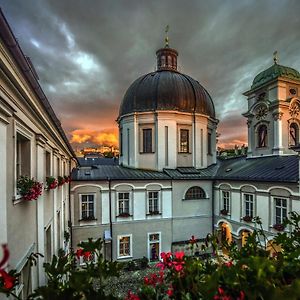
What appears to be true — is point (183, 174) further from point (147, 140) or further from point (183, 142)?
point (147, 140)

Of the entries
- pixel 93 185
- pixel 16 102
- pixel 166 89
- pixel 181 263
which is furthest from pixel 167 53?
pixel 181 263

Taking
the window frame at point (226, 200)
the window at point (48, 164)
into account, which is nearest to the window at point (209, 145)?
the window frame at point (226, 200)

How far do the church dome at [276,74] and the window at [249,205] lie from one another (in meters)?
10.8

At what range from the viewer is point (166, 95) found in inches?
869

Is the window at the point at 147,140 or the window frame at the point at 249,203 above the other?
the window at the point at 147,140

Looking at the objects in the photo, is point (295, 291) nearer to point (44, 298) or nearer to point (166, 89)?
point (44, 298)

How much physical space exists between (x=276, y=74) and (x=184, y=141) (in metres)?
10.3

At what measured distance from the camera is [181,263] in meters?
2.51

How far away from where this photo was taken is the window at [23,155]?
227 inches

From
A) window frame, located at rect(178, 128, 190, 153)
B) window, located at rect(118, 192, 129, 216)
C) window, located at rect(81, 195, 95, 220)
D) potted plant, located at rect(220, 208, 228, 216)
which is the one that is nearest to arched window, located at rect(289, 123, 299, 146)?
potted plant, located at rect(220, 208, 228, 216)

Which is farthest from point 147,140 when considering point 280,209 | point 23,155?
point 23,155

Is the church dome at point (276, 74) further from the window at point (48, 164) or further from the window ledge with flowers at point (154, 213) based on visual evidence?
the window at point (48, 164)

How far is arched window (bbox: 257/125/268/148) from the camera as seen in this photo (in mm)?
21531

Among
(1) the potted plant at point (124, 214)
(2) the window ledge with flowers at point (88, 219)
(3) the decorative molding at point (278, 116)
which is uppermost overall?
(3) the decorative molding at point (278, 116)
